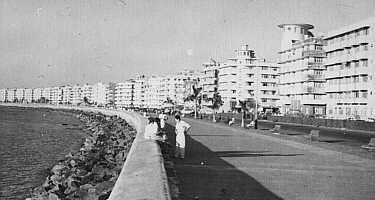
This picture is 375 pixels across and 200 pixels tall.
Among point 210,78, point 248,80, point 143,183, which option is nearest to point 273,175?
point 143,183

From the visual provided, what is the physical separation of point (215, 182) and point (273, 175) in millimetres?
1883

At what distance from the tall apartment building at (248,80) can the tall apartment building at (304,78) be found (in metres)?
17.0

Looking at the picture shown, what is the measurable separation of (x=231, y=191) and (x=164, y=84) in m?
168

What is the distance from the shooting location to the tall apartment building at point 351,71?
5384 centimetres

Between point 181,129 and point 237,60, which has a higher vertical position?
point 237,60

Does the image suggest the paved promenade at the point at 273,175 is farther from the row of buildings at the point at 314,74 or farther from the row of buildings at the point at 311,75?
the row of buildings at the point at 311,75

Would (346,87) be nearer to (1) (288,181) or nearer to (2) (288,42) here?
(2) (288,42)

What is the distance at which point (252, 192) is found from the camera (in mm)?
8797

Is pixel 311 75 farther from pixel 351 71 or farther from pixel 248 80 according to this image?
pixel 248 80

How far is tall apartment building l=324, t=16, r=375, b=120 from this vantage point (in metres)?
53.8

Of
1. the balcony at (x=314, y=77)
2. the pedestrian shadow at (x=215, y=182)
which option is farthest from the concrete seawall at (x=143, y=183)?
the balcony at (x=314, y=77)

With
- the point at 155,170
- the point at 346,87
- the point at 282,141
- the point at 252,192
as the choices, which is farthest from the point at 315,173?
the point at 346,87

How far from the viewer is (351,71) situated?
190 ft

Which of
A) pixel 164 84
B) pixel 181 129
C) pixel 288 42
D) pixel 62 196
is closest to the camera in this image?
pixel 62 196
